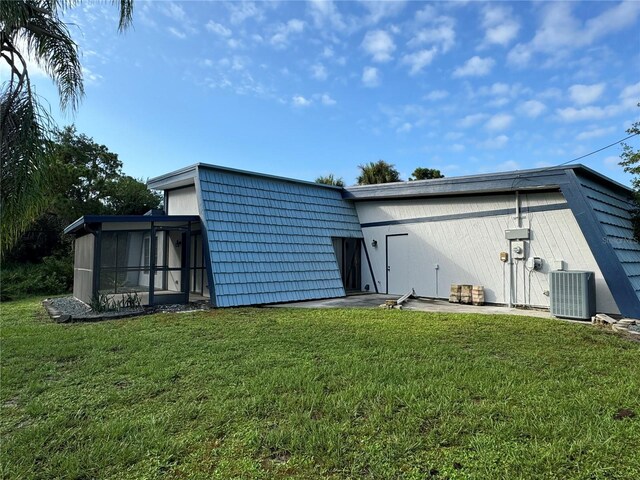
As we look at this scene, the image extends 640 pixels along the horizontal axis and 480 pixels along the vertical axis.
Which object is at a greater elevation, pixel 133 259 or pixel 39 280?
pixel 133 259

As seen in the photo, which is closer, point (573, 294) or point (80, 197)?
point (573, 294)

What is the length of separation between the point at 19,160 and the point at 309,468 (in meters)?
4.87

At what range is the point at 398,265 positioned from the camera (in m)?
12.7

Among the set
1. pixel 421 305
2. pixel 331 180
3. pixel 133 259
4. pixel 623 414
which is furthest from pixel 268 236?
Answer: pixel 331 180

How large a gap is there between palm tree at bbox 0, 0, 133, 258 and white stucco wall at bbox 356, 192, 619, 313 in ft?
32.0

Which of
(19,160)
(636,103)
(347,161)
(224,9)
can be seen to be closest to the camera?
(19,160)

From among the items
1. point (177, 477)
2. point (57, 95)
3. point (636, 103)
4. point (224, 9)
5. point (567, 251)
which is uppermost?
point (224, 9)

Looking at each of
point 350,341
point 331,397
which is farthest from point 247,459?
point 350,341

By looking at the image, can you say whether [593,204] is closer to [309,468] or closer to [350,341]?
[350,341]

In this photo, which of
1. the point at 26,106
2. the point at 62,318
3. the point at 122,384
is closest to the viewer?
the point at 122,384

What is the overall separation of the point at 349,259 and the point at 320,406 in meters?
A: 10.7

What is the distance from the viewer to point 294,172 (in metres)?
20.2

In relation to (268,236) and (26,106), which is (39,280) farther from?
(26,106)

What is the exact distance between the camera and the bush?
14600 mm
